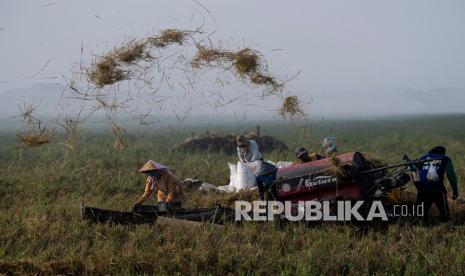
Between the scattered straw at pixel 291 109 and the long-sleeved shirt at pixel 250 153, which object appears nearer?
the scattered straw at pixel 291 109

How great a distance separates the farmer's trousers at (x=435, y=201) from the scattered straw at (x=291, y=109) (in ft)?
6.49

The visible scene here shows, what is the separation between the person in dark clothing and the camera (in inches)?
275

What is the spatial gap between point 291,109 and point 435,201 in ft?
7.54

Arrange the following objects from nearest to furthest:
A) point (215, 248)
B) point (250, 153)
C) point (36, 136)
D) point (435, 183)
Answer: point (215, 248)
point (36, 136)
point (435, 183)
point (250, 153)

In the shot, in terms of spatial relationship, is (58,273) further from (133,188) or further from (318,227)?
(133,188)

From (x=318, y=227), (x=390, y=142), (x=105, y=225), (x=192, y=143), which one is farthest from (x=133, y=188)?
(x=390, y=142)

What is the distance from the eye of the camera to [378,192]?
22.4ft

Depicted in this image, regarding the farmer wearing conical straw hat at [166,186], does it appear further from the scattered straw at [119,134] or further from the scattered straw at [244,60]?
the scattered straw at [244,60]

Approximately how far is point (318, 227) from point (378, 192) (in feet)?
2.98

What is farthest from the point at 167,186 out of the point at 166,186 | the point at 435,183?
the point at 435,183

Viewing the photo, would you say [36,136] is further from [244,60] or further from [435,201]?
[435,201]

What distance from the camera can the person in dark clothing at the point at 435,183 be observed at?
22.9ft

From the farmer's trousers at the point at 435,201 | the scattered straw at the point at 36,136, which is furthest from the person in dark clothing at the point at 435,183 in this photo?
the scattered straw at the point at 36,136

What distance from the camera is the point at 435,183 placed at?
6984 millimetres
